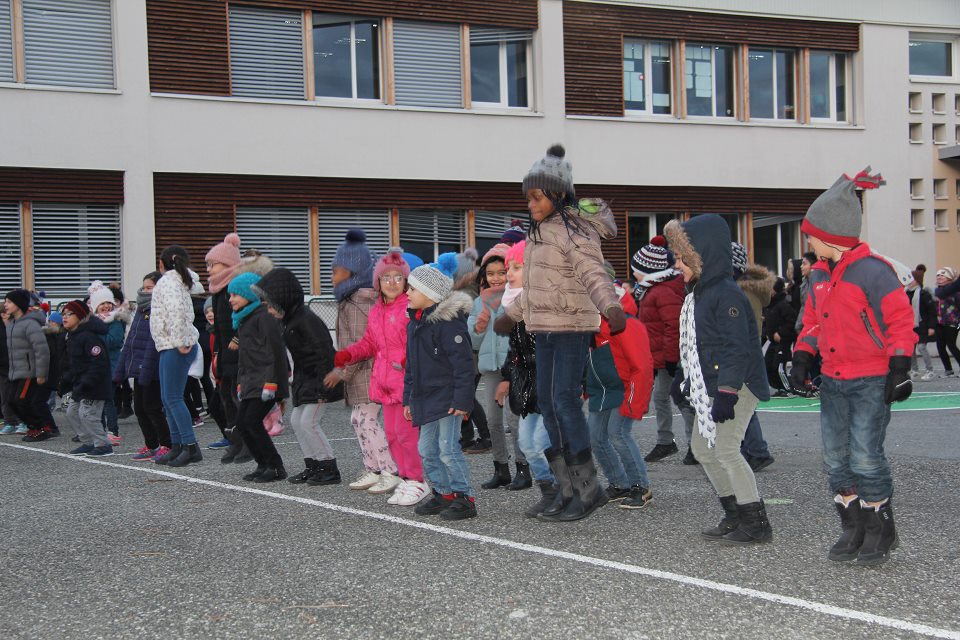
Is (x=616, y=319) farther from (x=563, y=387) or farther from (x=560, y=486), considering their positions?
(x=560, y=486)

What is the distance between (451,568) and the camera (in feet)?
18.8

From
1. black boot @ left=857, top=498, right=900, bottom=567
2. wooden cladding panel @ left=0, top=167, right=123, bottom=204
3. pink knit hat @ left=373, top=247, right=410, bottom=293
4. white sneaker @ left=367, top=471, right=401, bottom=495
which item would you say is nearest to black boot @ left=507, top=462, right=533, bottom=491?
white sneaker @ left=367, top=471, right=401, bottom=495

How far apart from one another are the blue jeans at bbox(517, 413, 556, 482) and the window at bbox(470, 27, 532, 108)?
55.1 feet

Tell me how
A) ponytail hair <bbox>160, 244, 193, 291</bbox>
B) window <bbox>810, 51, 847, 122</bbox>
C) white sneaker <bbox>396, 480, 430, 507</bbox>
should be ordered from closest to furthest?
white sneaker <bbox>396, 480, 430, 507</bbox>
ponytail hair <bbox>160, 244, 193, 291</bbox>
window <bbox>810, 51, 847, 122</bbox>

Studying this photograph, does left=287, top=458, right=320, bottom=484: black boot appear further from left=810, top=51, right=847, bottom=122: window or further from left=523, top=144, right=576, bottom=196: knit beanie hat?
left=810, top=51, right=847, bottom=122: window

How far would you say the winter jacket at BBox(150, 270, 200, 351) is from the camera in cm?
1020

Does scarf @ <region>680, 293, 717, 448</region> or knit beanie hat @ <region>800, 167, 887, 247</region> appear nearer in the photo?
knit beanie hat @ <region>800, 167, 887, 247</region>

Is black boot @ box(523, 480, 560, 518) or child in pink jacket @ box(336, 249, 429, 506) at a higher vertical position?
child in pink jacket @ box(336, 249, 429, 506)

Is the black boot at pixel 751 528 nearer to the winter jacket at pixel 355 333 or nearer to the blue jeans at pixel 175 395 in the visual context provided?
the winter jacket at pixel 355 333

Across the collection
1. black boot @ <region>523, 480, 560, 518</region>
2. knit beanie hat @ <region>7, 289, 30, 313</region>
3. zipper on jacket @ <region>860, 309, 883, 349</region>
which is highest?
knit beanie hat @ <region>7, 289, 30, 313</region>

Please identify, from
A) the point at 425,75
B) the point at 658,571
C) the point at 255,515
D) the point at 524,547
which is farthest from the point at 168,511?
the point at 425,75

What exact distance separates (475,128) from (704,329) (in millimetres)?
17487

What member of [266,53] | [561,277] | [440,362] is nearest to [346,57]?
[266,53]

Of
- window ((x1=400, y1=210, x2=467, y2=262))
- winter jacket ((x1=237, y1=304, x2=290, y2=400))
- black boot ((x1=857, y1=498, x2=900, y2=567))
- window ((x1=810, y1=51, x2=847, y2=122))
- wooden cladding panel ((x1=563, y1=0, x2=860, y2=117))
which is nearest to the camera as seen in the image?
black boot ((x1=857, y1=498, x2=900, y2=567))
